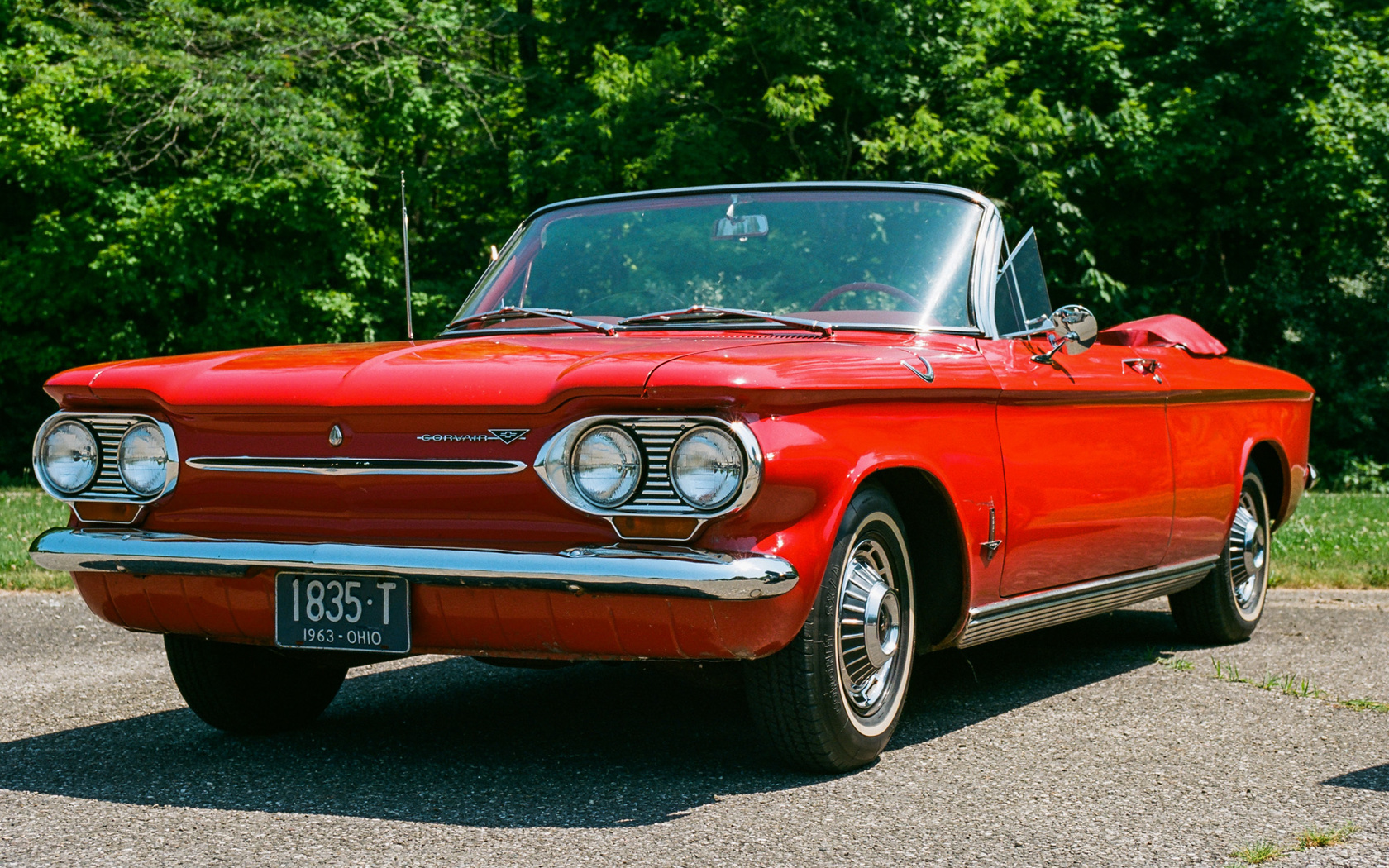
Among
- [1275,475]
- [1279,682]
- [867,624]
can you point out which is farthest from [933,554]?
[1275,475]

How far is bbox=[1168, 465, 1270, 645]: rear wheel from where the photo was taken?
646 centimetres

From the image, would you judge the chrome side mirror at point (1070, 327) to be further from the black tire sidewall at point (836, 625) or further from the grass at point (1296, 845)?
the grass at point (1296, 845)

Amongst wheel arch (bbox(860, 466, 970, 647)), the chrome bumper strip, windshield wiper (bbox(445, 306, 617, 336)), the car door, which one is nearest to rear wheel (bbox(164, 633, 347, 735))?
the chrome bumper strip

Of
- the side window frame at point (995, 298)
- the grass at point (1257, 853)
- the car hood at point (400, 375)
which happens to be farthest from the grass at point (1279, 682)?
the car hood at point (400, 375)

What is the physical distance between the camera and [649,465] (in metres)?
3.64

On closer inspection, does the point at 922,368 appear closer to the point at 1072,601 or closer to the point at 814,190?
the point at 814,190

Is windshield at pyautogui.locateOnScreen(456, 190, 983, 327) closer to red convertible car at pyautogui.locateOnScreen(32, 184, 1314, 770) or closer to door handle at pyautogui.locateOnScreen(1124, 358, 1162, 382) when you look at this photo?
red convertible car at pyautogui.locateOnScreen(32, 184, 1314, 770)

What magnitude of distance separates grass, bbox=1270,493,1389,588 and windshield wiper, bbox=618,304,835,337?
15.7ft

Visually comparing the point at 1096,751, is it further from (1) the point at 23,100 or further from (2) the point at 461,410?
(1) the point at 23,100

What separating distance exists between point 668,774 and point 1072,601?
5.68 feet

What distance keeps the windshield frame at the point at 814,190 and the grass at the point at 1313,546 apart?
200 centimetres

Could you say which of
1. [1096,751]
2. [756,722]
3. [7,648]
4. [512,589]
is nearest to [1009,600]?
[1096,751]

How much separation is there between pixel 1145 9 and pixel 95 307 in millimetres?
17035

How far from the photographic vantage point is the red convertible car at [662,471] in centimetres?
364
